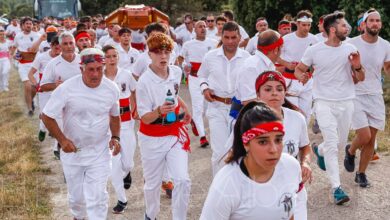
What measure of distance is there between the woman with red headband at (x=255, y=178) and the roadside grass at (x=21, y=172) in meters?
4.37

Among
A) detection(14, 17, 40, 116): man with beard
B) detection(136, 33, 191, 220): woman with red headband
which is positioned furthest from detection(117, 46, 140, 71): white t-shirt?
detection(14, 17, 40, 116): man with beard

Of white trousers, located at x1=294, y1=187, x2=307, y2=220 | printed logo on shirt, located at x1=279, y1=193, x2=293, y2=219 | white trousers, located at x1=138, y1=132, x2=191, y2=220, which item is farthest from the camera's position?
white trousers, located at x1=138, y1=132, x2=191, y2=220

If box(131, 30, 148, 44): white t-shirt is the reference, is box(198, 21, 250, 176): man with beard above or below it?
above

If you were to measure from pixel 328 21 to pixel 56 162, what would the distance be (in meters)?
5.10

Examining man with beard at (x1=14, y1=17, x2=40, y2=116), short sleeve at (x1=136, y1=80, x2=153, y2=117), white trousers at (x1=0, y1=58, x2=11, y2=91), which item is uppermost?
short sleeve at (x1=136, y1=80, x2=153, y2=117)

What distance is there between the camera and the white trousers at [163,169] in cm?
630

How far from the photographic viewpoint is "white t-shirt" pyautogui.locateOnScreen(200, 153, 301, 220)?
3.41 meters

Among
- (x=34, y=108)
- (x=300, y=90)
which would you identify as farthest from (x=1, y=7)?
(x=300, y=90)

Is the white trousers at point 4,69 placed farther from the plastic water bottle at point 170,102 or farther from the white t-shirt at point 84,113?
the plastic water bottle at point 170,102

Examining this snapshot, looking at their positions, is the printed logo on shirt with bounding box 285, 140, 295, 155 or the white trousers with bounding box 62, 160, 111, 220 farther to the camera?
the white trousers with bounding box 62, 160, 111, 220

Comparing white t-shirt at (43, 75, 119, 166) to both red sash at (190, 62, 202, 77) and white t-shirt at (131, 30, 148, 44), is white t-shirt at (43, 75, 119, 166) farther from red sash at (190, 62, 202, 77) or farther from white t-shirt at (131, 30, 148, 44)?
white t-shirt at (131, 30, 148, 44)

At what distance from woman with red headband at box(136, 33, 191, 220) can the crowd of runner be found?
0.01 m

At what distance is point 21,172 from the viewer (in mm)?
9469

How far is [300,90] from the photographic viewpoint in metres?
10.3
